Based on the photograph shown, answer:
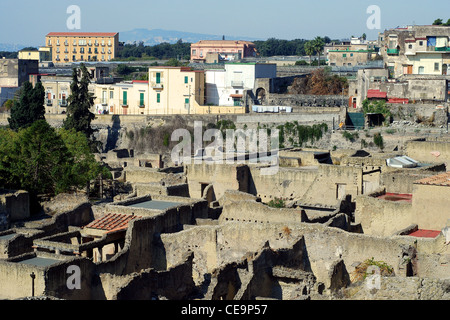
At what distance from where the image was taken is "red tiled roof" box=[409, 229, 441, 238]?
82.1ft

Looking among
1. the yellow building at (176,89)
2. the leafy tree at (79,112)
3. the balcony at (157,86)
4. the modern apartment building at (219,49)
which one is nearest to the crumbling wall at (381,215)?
the leafy tree at (79,112)

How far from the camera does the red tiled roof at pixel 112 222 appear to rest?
25.9m

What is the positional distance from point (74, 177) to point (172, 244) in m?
11.3

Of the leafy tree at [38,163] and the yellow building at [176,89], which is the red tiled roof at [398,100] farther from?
the leafy tree at [38,163]

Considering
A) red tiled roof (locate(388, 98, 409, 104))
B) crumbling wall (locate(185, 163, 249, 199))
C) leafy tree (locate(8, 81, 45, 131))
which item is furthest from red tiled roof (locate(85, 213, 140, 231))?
leafy tree (locate(8, 81, 45, 131))

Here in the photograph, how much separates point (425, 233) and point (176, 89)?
3793cm

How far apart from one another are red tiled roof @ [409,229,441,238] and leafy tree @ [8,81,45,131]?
36.4m

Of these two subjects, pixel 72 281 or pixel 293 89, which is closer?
pixel 72 281

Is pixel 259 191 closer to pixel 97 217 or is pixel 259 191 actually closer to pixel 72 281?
pixel 97 217

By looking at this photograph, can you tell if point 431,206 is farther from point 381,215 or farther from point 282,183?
point 282,183

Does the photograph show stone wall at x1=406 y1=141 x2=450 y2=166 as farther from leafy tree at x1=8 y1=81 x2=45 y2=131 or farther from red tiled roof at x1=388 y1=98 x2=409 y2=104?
leafy tree at x1=8 y1=81 x2=45 y2=131

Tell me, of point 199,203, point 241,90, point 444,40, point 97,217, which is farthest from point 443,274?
point 241,90

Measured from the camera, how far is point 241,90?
63.0 m

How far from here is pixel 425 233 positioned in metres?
25.5
